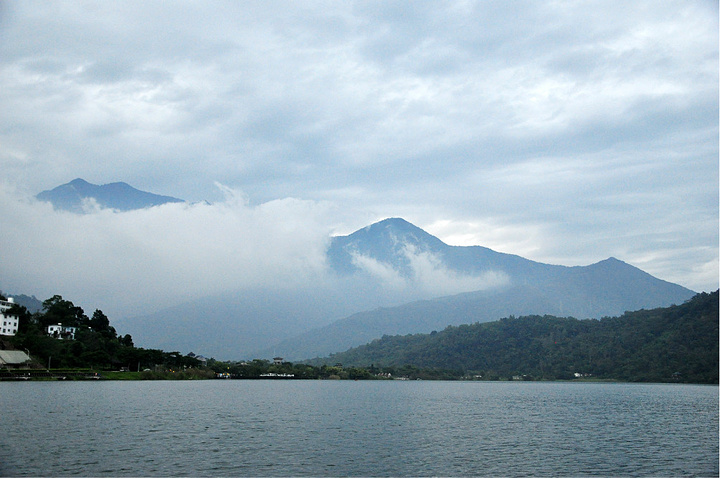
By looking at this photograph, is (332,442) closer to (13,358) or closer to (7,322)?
(13,358)

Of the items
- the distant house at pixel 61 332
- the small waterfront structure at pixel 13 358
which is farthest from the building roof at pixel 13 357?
the distant house at pixel 61 332

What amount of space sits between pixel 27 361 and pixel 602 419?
110m

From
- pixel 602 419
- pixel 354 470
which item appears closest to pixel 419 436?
pixel 354 470

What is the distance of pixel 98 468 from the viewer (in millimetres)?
32688

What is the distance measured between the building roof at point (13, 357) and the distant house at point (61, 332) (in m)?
31.5

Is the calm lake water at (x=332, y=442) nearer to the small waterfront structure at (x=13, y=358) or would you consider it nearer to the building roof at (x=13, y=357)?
the small waterfront structure at (x=13, y=358)

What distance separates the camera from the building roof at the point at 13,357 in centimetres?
11794

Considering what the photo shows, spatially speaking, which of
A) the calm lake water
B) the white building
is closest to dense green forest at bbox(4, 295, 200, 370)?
the white building

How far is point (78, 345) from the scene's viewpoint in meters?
137

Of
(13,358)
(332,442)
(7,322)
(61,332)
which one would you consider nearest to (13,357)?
(13,358)

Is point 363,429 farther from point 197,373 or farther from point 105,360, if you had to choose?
point 197,373

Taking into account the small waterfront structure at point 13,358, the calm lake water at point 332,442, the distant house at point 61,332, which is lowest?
the calm lake water at point 332,442

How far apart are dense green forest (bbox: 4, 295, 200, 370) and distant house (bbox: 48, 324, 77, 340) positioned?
1.42 m

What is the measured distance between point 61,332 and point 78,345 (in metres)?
24.6
